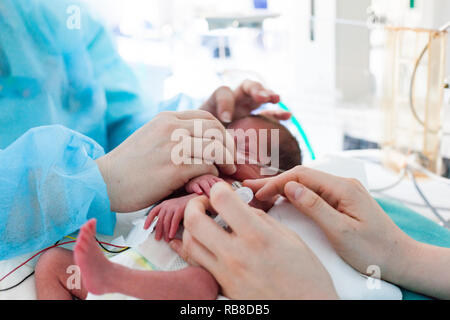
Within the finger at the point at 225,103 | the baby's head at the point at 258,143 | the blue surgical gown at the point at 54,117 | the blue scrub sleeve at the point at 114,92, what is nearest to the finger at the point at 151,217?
the blue surgical gown at the point at 54,117

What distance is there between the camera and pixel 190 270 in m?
0.55

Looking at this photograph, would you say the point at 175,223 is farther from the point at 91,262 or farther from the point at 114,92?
the point at 114,92

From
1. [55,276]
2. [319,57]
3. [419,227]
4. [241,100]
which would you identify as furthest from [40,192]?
[319,57]

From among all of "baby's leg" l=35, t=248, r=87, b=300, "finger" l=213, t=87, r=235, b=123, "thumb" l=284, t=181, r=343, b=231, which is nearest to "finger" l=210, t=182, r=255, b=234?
"thumb" l=284, t=181, r=343, b=231

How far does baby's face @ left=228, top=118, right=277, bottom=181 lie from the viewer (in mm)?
825

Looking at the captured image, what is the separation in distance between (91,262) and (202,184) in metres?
0.28

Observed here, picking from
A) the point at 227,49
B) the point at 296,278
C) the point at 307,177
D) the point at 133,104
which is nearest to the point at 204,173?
the point at 307,177

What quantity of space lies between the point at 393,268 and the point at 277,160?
1.34 ft

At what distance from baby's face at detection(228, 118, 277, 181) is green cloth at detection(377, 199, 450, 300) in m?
0.40

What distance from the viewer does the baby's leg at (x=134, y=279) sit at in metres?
0.48

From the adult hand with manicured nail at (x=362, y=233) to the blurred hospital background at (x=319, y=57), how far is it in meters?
0.68

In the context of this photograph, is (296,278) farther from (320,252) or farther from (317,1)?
(317,1)

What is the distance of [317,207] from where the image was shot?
0.60 m

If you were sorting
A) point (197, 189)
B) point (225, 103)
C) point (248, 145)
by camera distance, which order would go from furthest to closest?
point (225, 103) < point (248, 145) < point (197, 189)
